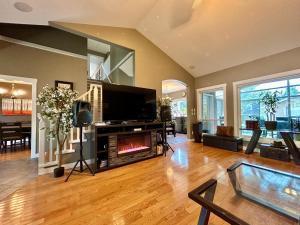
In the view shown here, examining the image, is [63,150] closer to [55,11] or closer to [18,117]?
[55,11]

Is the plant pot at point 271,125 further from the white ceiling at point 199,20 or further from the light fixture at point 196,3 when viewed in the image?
the light fixture at point 196,3

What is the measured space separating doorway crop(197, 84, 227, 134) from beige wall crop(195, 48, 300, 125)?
0.73 ft

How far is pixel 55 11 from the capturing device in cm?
283

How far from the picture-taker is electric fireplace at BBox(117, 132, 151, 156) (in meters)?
3.41

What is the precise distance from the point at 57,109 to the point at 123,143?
153 cm

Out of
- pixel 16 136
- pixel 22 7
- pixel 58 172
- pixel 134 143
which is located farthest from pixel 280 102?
pixel 16 136

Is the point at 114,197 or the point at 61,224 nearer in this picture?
the point at 61,224

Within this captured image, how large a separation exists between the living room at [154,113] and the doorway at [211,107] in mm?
41

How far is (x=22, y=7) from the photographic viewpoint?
2.51 meters

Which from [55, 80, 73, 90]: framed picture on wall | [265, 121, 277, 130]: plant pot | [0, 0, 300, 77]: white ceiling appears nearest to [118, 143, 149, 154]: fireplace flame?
[55, 80, 73, 90]: framed picture on wall

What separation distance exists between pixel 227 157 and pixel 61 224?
12.0ft

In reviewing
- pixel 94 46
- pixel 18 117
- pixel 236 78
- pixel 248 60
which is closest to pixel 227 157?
pixel 236 78

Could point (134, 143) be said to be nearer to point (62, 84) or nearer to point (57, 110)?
point (57, 110)

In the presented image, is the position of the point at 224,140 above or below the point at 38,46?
Answer: below
